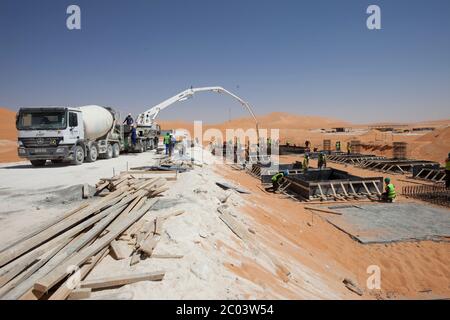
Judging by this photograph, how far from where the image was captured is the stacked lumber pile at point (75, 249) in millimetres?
3426

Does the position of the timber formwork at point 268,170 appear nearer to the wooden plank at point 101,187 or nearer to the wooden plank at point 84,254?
the wooden plank at point 101,187

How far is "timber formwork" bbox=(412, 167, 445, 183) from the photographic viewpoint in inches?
659

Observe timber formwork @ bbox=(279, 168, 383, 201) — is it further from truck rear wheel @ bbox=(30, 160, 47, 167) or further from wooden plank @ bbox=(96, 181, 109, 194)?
truck rear wheel @ bbox=(30, 160, 47, 167)

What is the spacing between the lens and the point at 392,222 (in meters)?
9.67

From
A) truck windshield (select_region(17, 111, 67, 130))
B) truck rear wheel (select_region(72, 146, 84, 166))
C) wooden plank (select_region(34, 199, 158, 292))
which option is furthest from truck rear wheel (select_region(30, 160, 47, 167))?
wooden plank (select_region(34, 199, 158, 292))

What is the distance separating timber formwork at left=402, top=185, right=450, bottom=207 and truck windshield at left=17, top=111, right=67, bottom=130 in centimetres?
1624

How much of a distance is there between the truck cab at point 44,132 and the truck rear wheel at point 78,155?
0.41 metres

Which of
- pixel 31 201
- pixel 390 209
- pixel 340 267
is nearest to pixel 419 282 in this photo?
pixel 340 267

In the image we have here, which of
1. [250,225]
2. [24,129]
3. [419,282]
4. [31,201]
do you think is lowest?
[419,282]

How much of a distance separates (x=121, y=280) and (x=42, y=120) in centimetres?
1234

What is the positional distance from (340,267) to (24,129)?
13499 millimetres

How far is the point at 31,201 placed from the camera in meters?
7.73
